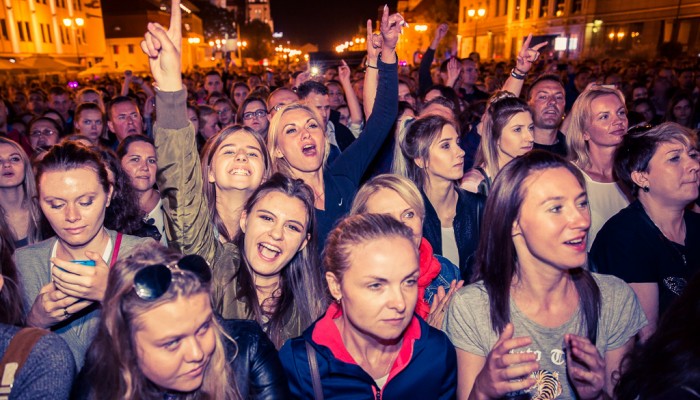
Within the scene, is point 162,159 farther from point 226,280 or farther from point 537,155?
point 537,155

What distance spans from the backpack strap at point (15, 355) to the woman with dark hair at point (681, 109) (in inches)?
343

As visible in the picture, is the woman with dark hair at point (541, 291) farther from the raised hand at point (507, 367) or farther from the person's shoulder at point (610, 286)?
the raised hand at point (507, 367)

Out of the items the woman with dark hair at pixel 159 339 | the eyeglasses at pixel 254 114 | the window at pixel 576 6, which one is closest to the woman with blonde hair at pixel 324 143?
the woman with dark hair at pixel 159 339

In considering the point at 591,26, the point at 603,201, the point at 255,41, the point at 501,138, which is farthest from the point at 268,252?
the point at 255,41

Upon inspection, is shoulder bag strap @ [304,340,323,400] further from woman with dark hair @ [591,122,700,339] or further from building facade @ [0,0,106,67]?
building facade @ [0,0,106,67]

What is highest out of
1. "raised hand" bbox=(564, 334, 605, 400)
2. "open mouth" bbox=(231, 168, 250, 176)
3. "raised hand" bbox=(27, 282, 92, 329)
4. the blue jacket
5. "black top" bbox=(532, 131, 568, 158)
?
"open mouth" bbox=(231, 168, 250, 176)

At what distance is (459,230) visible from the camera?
3.80 meters

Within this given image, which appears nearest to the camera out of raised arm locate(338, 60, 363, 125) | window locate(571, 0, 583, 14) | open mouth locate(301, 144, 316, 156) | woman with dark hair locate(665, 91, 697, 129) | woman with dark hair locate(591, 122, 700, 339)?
woman with dark hair locate(591, 122, 700, 339)

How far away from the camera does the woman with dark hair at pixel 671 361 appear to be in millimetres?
1675

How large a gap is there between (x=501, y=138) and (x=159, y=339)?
11.6ft

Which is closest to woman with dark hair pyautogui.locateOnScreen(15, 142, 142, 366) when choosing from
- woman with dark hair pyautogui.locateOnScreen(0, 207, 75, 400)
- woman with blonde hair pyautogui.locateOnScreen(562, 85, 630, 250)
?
woman with dark hair pyautogui.locateOnScreen(0, 207, 75, 400)

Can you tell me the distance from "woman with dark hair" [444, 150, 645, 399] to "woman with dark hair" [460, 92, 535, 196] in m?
1.85

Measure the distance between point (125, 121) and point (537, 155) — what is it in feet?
19.2

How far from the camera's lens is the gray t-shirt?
233 cm
